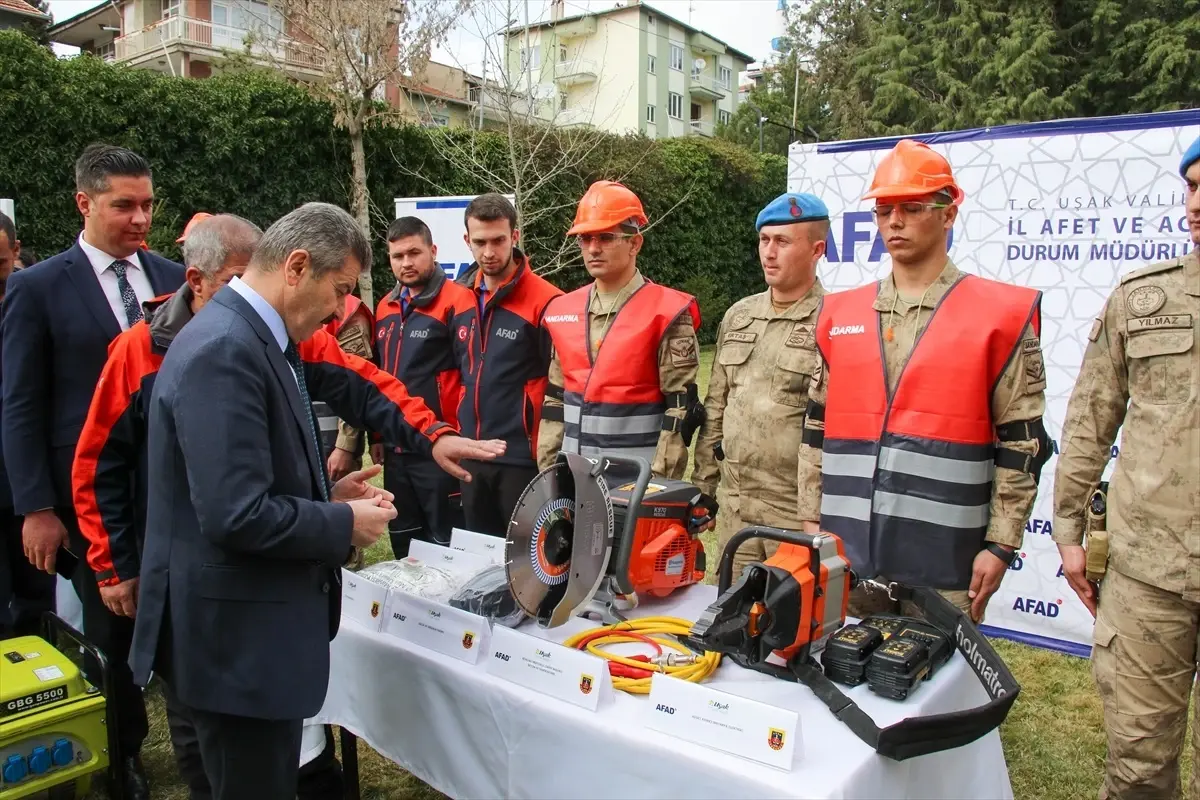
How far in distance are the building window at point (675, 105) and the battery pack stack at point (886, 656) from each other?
45779mm

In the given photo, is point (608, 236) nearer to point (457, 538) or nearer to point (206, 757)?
point (457, 538)

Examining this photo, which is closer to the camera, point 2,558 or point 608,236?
point 608,236

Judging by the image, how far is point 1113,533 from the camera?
2.23 metres

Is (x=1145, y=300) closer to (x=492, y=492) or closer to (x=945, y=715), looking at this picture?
(x=945, y=715)

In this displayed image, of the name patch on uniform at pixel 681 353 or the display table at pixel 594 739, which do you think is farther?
the name patch on uniform at pixel 681 353

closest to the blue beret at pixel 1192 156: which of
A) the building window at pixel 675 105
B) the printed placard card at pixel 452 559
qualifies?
the printed placard card at pixel 452 559

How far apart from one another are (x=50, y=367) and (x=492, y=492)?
173cm

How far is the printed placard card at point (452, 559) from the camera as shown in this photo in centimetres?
256

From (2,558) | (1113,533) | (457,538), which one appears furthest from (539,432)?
(2,558)

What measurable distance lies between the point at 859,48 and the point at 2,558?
3013 centimetres

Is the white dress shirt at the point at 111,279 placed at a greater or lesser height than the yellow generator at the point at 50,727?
greater

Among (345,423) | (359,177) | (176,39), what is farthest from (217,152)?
(176,39)

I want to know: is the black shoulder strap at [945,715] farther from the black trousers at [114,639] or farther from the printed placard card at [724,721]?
the black trousers at [114,639]

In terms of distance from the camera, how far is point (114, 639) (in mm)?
2900
